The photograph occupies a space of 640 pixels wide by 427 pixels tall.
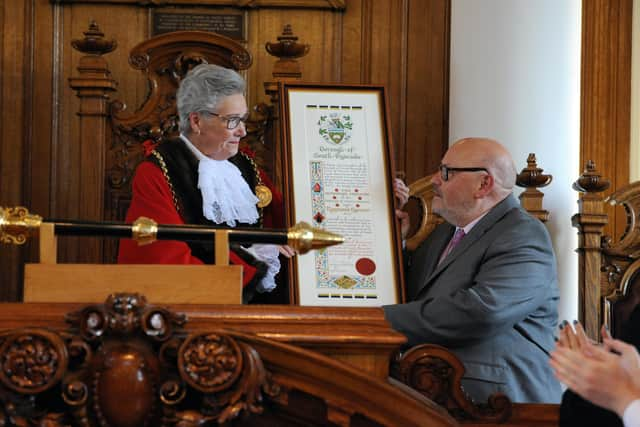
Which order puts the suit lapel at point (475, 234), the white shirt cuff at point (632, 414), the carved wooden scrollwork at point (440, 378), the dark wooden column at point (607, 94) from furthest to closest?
the dark wooden column at point (607, 94), the suit lapel at point (475, 234), the carved wooden scrollwork at point (440, 378), the white shirt cuff at point (632, 414)

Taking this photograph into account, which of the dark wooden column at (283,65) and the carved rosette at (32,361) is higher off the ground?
the dark wooden column at (283,65)

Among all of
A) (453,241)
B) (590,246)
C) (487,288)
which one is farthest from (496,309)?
(590,246)

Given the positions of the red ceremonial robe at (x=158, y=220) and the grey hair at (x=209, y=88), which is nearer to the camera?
the red ceremonial robe at (x=158, y=220)

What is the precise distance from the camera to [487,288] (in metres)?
3.96

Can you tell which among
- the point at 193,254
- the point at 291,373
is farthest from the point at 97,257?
the point at 291,373

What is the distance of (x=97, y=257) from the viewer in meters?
5.32

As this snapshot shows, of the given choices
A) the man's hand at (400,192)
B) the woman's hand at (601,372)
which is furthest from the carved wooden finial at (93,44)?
the woman's hand at (601,372)

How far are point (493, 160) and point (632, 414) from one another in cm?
246

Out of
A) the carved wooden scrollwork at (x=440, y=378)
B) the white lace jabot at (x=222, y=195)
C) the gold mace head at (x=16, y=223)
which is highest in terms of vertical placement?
the white lace jabot at (x=222, y=195)

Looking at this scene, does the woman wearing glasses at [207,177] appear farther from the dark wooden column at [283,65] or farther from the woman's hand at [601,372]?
the woman's hand at [601,372]

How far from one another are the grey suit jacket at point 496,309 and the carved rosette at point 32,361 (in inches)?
91.4

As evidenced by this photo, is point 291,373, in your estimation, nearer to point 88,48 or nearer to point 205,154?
point 205,154

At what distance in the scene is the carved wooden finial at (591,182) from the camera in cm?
502

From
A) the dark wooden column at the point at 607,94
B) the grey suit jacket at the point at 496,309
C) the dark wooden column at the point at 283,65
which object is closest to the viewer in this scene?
the grey suit jacket at the point at 496,309
